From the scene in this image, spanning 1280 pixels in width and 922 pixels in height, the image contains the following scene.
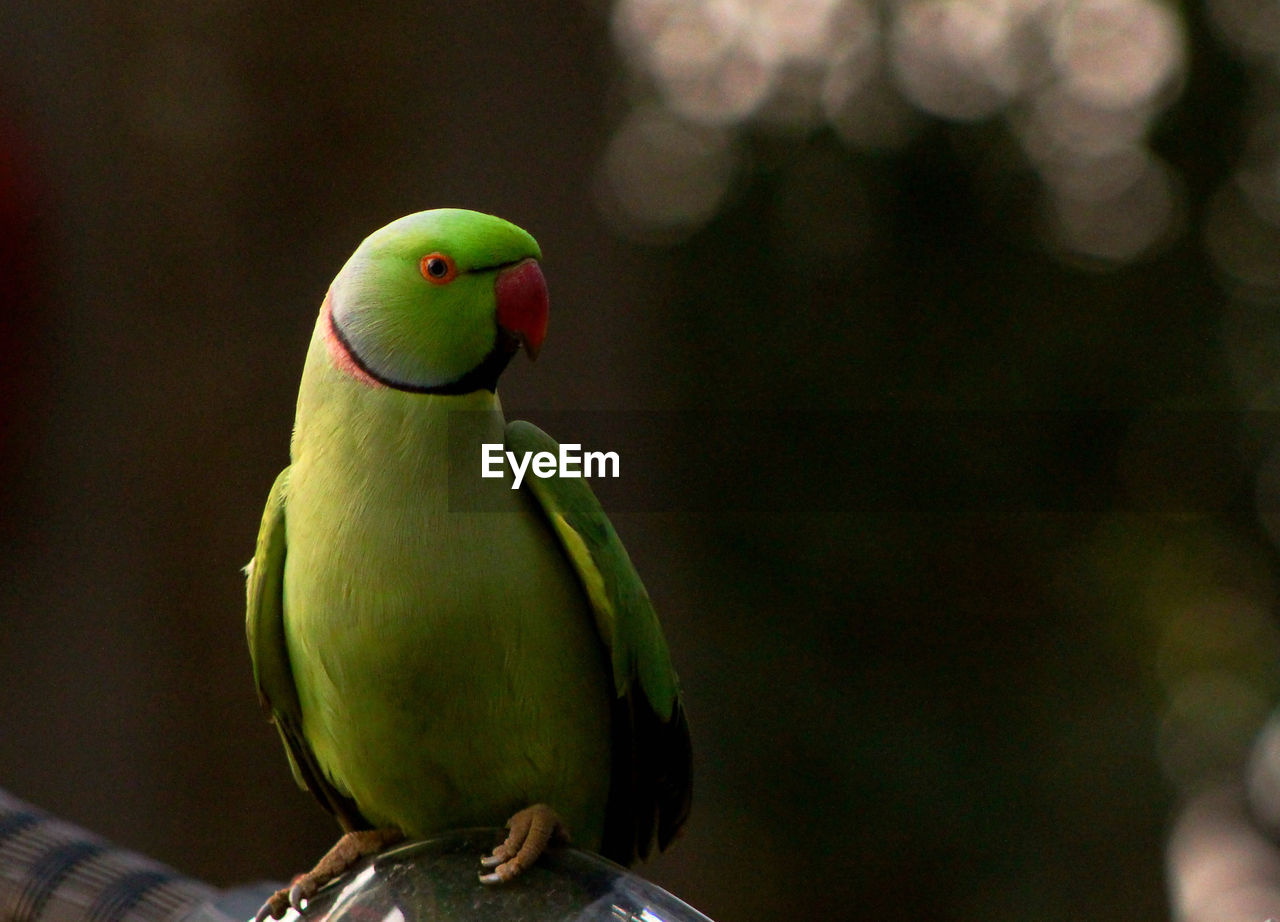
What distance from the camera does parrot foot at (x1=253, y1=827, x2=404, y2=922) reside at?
51.9 inches

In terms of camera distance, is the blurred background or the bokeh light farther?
the bokeh light

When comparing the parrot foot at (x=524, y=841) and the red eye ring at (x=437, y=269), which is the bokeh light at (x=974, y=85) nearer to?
the red eye ring at (x=437, y=269)

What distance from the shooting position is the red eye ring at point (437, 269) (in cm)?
139

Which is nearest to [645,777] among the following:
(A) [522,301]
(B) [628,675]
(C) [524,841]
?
(B) [628,675]

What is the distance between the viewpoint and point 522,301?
55.3 inches

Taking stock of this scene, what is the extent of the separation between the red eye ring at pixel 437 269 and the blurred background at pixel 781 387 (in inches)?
80.7

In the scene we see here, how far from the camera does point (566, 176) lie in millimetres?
3797

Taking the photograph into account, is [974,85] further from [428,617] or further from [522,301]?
[428,617]

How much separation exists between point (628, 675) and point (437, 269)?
51 centimetres

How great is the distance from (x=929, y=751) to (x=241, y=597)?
2.85m

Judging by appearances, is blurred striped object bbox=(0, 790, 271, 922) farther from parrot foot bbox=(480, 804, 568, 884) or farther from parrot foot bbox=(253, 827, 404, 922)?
parrot foot bbox=(480, 804, 568, 884)

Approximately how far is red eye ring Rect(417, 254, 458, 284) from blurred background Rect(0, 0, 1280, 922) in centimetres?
205

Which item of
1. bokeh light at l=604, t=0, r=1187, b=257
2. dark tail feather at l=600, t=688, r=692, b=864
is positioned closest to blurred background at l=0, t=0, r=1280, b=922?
bokeh light at l=604, t=0, r=1187, b=257

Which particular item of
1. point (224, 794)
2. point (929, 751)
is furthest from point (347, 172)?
point (929, 751)
